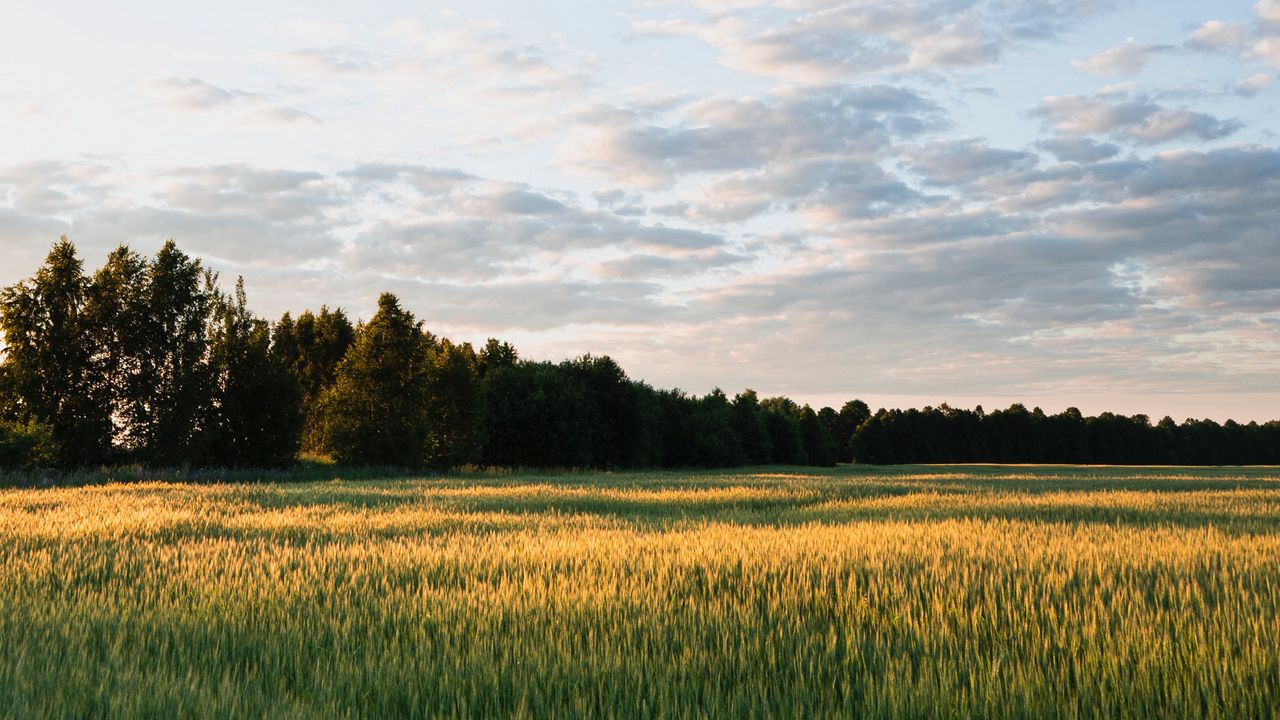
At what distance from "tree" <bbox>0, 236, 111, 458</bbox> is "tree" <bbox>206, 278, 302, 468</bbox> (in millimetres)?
5055

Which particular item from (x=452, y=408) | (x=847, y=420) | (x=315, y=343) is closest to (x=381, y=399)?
(x=452, y=408)

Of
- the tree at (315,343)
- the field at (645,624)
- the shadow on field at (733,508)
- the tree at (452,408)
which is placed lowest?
the shadow on field at (733,508)

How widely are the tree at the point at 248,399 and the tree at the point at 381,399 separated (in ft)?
7.18

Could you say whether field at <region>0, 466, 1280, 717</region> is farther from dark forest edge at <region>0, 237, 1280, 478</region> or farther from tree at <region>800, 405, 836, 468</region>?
tree at <region>800, 405, 836, 468</region>

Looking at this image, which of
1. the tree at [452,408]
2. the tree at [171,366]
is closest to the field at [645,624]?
the tree at [171,366]

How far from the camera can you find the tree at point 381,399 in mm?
42562

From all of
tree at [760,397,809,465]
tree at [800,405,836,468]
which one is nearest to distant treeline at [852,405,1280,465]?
tree at [800,405,836,468]

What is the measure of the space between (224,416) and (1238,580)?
41784mm

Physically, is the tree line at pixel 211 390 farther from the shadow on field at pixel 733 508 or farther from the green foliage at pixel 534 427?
the shadow on field at pixel 733 508

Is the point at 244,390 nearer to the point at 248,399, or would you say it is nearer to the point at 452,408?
the point at 248,399

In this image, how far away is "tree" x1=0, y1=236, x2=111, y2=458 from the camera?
3538 cm

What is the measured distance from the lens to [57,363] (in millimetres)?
36031

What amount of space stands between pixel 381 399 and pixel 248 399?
638 centimetres

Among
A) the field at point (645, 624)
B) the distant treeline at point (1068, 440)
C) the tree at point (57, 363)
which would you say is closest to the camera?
the field at point (645, 624)
